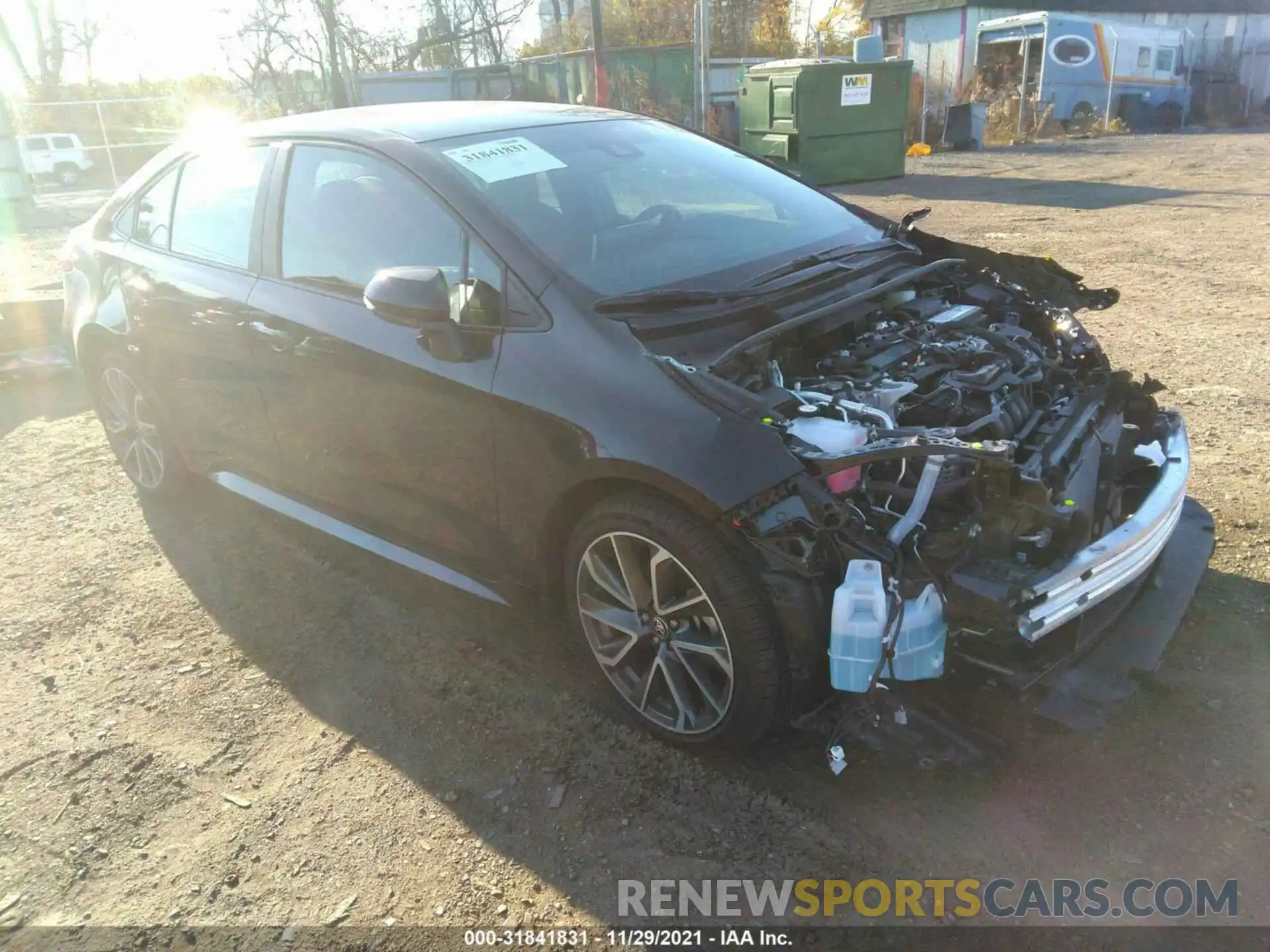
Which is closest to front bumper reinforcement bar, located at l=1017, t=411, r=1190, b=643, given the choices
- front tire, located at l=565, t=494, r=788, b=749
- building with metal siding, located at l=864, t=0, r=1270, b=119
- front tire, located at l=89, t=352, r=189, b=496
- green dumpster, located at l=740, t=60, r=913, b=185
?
front tire, located at l=565, t=494, r=788, b=749

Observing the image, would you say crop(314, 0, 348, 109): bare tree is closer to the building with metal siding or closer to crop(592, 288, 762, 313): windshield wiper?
the building with metal siding

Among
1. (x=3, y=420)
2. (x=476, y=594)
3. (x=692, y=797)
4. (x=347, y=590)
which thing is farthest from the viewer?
(x=3, y=420)

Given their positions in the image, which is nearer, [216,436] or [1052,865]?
[1052,865]

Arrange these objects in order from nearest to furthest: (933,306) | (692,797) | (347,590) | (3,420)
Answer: (692,797) < (933,306) < (347,590) < (3,420)

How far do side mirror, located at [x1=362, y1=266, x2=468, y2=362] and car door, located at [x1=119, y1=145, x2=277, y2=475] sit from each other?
1.00 metres

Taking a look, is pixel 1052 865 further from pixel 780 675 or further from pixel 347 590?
pixel 347 590

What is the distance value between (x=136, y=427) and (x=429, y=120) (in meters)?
2.39

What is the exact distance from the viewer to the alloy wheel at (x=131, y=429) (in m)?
4.55

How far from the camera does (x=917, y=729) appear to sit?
2725mm

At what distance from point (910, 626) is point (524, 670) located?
1489 millimetres

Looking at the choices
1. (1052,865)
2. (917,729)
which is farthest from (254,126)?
(1052,865)

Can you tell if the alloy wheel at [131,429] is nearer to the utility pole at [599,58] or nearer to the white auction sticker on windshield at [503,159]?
the white auction sticker on windshield at [503,159]

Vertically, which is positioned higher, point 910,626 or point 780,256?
point 780,256

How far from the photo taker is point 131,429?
4.71m
